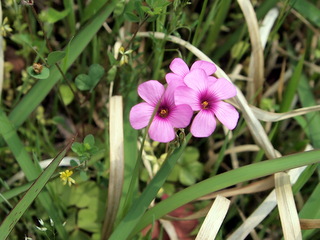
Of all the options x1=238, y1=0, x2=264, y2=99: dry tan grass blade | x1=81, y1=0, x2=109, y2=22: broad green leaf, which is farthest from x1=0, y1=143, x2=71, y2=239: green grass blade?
x1=238, y1=0, x2=264, y2=99: dry tan grass blade

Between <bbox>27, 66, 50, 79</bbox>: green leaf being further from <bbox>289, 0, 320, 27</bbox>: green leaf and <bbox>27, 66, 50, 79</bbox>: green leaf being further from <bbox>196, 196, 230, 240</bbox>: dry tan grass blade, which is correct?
<bbox>289, 0, 320, 27</bbox>: green leaf

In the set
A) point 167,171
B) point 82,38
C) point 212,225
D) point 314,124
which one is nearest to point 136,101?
point 82,38

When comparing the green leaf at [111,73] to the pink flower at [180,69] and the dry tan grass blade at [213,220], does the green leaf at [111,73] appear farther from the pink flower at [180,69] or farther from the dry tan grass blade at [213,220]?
the dry tan grass blade at [213,220]

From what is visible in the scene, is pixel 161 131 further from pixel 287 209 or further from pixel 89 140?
pixel 287 209

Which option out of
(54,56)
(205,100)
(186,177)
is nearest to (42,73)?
(54,56)

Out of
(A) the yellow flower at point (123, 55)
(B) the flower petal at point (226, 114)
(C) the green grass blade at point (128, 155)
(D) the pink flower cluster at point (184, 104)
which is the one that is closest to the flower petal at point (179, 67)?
(D) the pink flower cluster at point (184, 104)

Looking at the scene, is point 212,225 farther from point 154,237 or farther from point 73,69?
point 73,69

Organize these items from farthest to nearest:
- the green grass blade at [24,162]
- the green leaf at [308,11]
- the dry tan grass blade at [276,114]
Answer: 1. the green leaf at [308,11]
2. the dry tan grass blade at [276,114]
3. the green grass blade at [24,162]
